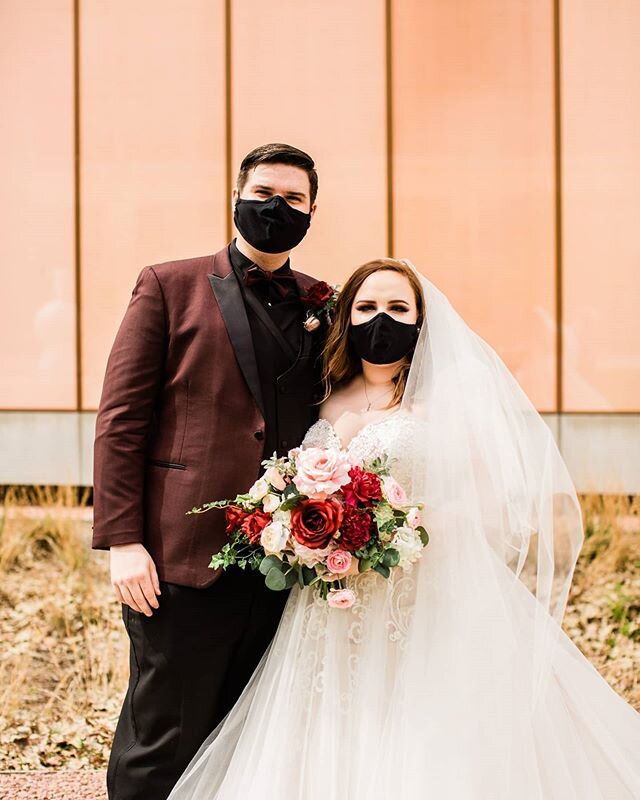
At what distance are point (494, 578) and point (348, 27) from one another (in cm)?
427

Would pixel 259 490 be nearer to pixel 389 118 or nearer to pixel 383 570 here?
pixel 383 570

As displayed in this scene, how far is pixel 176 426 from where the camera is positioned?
2512 mm

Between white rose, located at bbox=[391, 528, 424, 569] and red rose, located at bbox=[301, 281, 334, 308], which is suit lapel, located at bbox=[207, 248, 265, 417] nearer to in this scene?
red rose, located at bbox=[301, 281, 334, 308]

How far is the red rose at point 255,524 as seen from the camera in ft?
7.33

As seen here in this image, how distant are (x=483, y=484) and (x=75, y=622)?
3220 mm

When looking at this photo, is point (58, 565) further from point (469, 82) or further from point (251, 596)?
point (469, 82)

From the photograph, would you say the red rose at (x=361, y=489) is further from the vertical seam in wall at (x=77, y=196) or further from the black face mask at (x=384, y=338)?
the vertical seam in wall at (x=77, y=196)

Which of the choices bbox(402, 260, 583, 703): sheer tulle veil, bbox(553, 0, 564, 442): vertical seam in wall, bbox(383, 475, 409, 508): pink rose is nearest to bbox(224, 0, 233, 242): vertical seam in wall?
bbox(553, 0, 564, 442): vertical seam in wall

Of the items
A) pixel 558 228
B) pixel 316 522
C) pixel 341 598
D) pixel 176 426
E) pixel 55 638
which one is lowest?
pixel 55 638

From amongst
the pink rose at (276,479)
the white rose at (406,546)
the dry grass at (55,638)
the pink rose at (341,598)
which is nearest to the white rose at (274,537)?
the pink rose at (276,479)

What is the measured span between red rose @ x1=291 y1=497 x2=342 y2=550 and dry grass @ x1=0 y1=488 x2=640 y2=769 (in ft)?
7.42

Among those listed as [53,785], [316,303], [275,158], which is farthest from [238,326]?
[53,785]

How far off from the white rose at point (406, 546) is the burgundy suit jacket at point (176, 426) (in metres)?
0.50

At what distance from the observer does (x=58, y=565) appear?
17.3 ft
